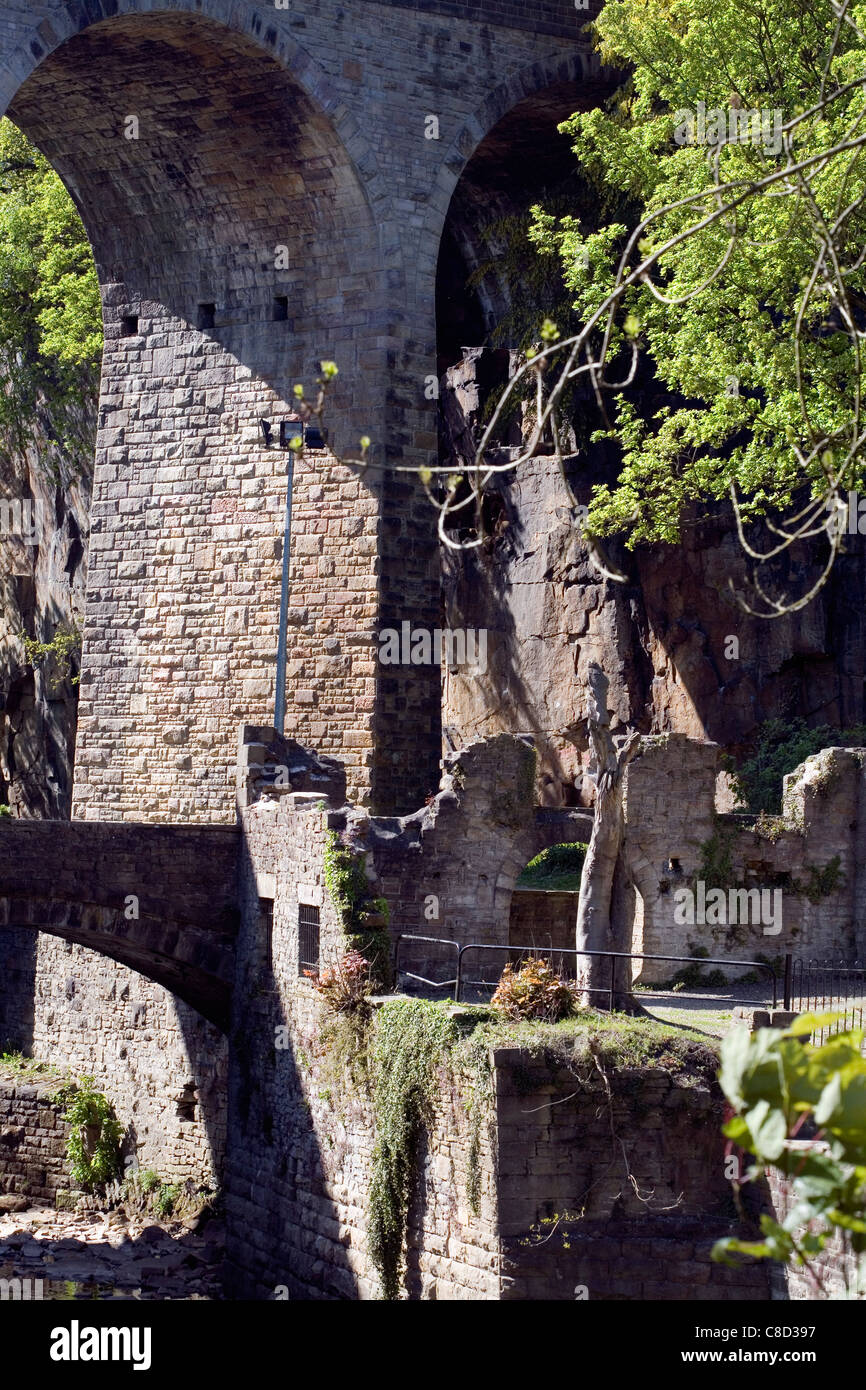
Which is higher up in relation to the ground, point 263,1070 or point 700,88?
point 700,88

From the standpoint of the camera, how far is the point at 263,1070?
1859 centimetres

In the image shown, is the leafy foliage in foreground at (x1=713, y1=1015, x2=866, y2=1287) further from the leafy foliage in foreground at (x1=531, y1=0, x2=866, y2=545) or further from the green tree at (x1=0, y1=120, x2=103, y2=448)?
the green tree at (x1=0, y1=120, x2=103, y2=448)

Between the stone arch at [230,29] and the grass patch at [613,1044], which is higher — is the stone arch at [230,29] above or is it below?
above

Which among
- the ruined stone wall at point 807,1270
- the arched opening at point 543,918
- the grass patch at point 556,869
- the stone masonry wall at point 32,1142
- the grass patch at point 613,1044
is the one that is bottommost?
the stone masonry wall at point 32,1142

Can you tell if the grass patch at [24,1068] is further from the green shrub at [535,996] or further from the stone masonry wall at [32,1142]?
the green shrub at [535,996]

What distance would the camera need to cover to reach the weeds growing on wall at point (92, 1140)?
23.0 metres

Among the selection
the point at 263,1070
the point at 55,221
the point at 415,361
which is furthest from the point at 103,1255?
the point at 55,221

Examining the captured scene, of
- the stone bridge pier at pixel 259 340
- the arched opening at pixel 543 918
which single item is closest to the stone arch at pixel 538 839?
the arched opening at pixel 543 918

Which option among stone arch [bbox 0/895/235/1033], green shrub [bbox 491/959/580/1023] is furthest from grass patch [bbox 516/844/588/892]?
green shrub [bbox 491/959/580/1023]

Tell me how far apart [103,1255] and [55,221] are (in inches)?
678

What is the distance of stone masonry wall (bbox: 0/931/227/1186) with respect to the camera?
21.4 meters

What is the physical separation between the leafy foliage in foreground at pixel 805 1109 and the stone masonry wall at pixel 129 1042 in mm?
16217

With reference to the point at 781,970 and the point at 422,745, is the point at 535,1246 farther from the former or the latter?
the point at 422,745

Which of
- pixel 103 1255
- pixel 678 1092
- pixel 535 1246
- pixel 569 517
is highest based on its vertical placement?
pixel 569 517
